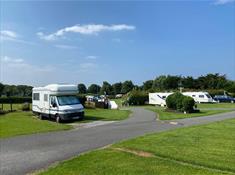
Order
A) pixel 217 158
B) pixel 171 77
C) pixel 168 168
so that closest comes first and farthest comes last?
pixel 168 168, pixel 217 158, pixel 171 77

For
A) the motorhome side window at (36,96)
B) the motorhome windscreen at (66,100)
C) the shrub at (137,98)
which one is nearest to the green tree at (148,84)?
the shrub at (137,98)

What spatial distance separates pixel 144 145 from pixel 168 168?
3709 mm

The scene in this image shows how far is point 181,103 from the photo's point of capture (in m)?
33.8

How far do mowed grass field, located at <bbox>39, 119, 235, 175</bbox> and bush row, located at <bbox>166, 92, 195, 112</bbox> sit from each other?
1954cm

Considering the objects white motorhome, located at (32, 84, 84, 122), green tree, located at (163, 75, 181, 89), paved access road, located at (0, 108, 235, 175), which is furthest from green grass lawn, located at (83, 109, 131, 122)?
green tree, located at (163, 75, 181, 89)

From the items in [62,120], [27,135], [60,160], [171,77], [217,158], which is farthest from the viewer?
[171,77]

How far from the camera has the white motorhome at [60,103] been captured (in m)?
26.2

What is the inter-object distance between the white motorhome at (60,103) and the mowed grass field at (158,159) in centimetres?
1315

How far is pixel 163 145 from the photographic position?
12.5m

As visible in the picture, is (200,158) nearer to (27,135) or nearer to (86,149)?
(86,149)

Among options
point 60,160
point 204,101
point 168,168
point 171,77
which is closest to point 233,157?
point 168,168

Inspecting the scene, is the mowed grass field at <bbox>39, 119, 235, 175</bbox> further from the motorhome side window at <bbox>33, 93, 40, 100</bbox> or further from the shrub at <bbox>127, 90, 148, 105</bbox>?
the shrub at <bbox>127, 90, 148, 105</bbox>

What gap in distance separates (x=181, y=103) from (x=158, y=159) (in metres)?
24.2

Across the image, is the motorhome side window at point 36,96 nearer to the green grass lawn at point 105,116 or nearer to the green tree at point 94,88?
the green grass lawn at point 105,116
